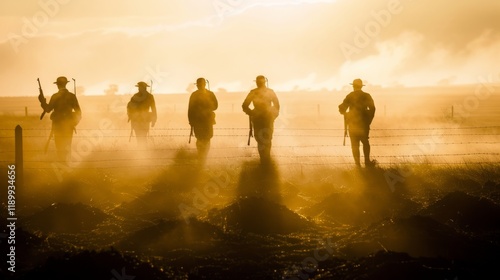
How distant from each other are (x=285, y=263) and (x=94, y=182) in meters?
6.74

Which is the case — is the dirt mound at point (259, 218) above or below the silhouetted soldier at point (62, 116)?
below

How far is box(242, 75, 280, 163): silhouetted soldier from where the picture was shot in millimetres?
13477

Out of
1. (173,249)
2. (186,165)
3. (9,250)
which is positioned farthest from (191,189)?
(9,250)

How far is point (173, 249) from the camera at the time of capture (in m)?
8.39

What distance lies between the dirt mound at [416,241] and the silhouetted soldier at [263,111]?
4.97m

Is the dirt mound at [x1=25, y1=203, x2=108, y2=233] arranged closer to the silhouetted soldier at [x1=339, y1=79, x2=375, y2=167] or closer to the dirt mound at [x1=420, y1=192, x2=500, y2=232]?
the dirt mound at [x1=420, y1=192, x2=500, y2=232]

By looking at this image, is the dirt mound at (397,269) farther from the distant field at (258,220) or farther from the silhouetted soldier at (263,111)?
the silhouetted soldier at (263,111)

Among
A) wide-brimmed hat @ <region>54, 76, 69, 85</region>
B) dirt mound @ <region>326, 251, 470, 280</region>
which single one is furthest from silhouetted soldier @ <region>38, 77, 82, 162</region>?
dirt mound @ <region>326, 251, 470, 280</region>

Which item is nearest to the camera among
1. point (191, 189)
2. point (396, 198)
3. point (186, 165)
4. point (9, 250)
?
point (9, 250)

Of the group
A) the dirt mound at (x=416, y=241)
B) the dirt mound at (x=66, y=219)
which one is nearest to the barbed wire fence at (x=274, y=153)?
the dirt mound at (x=66, y=219)

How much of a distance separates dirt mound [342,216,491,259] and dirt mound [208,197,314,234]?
42.6 inches

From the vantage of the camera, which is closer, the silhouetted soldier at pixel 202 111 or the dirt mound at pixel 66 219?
the dirt mound at pixel 66 219

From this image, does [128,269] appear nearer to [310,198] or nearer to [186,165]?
[310,198]

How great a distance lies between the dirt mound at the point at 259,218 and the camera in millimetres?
9422
